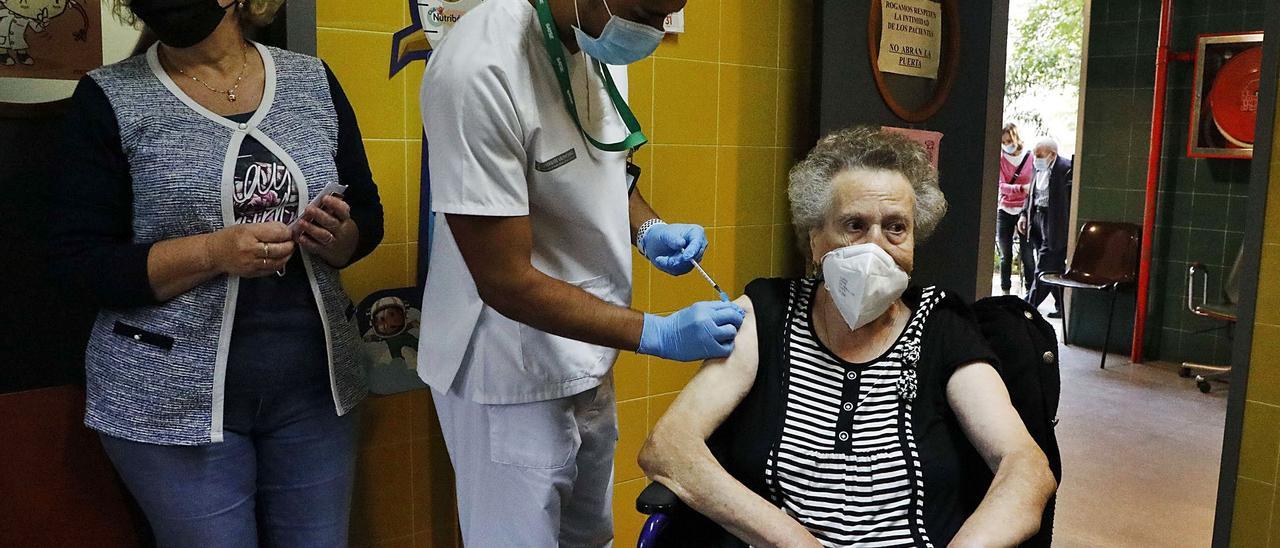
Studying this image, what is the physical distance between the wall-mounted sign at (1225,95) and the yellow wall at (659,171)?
3430 mm

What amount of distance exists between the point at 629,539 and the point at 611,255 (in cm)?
142

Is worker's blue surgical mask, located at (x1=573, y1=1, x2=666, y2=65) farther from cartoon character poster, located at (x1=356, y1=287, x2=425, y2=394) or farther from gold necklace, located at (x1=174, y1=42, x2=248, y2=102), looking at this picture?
cartoon character poster, located at (x1=356, y1=287, x2=425, y2=394)

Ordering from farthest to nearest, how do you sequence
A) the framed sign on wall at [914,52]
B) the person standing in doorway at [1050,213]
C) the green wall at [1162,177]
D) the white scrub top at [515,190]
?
the person standing in doorway at [1050,213], the green wall at [1162,177], the framed sign on wall at [914,52], the white scrub top at [515,190]

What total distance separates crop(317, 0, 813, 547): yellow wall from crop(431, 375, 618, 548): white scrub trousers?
0.62 meters

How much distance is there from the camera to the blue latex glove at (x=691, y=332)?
1.53 m

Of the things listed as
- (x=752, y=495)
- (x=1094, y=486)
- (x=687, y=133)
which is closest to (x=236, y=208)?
(x=752, y=495)

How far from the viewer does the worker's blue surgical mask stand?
1.41 meters

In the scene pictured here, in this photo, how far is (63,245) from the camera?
58.5 inches

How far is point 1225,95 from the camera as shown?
5.20m

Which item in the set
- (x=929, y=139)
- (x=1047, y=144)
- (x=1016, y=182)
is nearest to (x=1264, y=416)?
(x=929, y=139)

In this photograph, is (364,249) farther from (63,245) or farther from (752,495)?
Answer: (752,495)

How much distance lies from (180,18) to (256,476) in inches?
29.5

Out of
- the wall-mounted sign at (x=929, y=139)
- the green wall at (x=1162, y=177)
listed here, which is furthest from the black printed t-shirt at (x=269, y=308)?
the green wall at (x=1162, y=177)

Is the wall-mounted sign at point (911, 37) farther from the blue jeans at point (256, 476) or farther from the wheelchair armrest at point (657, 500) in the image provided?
the blue jeans at point (256, 476)
